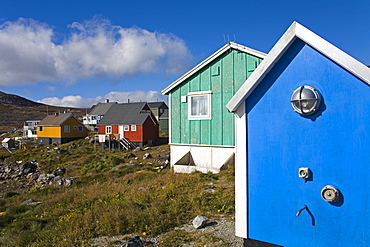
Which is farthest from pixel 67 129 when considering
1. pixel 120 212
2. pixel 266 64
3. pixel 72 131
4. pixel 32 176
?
pixel 266 64

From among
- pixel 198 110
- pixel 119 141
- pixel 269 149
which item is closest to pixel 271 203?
pixel 269 149

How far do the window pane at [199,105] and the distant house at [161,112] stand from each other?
140 ft

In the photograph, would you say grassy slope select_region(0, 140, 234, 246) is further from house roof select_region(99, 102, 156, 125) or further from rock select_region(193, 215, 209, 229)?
house roof select_region(99, 102, 156, 125)

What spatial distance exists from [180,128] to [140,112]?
22706mm

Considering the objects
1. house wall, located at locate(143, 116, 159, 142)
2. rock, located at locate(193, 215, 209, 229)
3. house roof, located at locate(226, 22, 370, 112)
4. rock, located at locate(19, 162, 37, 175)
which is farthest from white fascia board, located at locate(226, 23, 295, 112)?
house wall, located at locate(143, 116, 159, 142)

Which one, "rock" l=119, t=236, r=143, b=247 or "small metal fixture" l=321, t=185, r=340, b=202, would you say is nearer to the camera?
"small metal fixture" l=321, t=185, r=340, b=202

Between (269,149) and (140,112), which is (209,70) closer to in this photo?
(269,149)

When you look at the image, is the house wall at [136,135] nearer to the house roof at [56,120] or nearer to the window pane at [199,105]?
the house roof at [56,120]

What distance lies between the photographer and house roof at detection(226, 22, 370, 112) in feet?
13.7

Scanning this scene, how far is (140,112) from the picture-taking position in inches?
1484

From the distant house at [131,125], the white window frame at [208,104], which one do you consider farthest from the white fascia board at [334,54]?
the distant house at [131,125]

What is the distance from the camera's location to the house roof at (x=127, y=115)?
36.5 metres

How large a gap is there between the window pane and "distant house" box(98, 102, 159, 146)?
2057 centimetres

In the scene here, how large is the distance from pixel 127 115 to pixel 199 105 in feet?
80.1
